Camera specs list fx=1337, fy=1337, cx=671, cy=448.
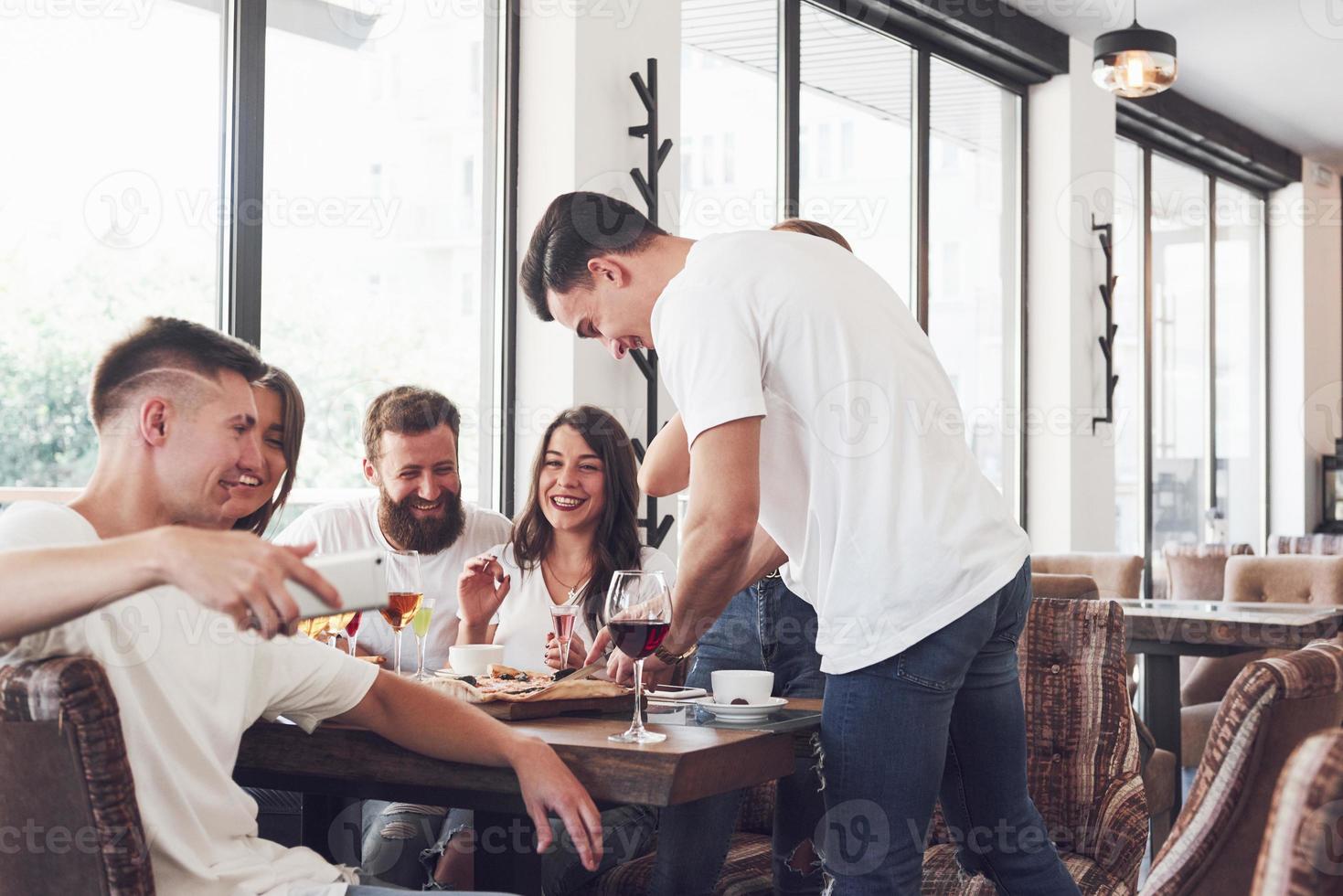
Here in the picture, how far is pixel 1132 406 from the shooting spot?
23.8 feet

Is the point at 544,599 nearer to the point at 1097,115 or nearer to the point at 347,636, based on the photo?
the point at 347,636

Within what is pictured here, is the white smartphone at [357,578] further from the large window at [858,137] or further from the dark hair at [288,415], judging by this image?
the large window at [858,137]

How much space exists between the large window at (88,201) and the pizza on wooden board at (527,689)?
1.35 metres

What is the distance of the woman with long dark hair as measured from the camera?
2725 millimetres

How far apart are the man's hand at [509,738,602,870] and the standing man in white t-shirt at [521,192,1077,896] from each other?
1.01 feet

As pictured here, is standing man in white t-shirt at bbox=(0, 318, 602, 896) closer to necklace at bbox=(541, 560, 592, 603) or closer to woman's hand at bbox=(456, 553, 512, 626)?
woman's hand at bbox=(456, 553, 512, 626)

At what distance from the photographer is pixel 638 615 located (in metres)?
1.65

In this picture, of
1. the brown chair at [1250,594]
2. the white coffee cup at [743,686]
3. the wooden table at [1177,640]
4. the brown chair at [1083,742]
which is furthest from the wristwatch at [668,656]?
the brown chair at [1250,594]

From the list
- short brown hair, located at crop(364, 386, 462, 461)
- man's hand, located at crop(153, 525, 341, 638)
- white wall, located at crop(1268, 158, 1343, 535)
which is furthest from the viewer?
white wall, located at crop(1268, 158, 1343, 535)

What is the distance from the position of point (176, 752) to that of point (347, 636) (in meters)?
0.79

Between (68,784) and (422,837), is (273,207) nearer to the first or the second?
(422,837)

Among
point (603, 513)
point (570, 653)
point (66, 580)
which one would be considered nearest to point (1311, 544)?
point (603, 513)

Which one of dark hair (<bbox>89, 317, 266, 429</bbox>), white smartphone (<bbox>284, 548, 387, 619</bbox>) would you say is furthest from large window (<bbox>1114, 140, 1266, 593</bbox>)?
white smartphone (<bbox>284, 548, 387, 619</bbox>)

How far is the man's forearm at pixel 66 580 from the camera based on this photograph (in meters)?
1.14
